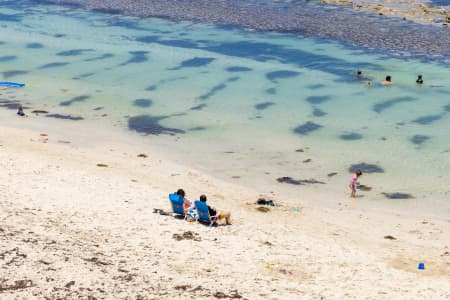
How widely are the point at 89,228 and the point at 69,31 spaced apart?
45.8 meters

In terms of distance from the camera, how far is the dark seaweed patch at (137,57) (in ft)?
163

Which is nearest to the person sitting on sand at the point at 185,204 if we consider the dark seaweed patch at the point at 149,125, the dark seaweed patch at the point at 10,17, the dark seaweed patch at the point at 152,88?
the dark seaweed patch at the point at 149,125

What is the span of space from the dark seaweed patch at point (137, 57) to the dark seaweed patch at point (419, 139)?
2458cm

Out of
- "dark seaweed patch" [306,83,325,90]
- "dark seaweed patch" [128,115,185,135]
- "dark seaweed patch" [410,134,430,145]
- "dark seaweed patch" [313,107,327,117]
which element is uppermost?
"dark seaweed patch" [306,83,325,90]

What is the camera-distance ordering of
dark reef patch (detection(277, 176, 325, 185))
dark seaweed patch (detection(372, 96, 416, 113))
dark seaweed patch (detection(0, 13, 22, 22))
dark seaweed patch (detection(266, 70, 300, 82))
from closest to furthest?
dark reef patch (detection(277, 176, 325, 185)) < dark seaweed patch (detection(372, 96, 416, 113)) < dark seaweed patch (detection(266, 70, 300, 82)) < dark seaweed patch (detection(0, 13, 22, 22))

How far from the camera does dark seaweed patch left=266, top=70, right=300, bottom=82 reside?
44281 millimetres

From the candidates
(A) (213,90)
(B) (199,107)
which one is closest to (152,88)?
(A) (213,90)

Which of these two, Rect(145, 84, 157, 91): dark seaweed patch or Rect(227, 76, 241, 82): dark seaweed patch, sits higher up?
Rect(227, 76, 241, 82): dark seaweed patch

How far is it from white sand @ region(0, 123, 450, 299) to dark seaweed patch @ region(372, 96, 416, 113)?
564 inches

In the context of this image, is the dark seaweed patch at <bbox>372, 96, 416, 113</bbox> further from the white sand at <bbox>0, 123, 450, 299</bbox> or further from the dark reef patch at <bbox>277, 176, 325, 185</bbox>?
the white sand at <bbox>0, 123, 450, 299</bbox>

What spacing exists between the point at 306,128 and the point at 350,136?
8.12 feet

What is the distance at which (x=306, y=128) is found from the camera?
1337 inches

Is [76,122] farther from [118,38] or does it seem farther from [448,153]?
[118,38]

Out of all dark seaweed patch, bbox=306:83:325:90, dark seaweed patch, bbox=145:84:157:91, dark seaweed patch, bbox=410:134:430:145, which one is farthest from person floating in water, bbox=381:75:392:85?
dark seaweed patch, bbox=145:84:157:91
